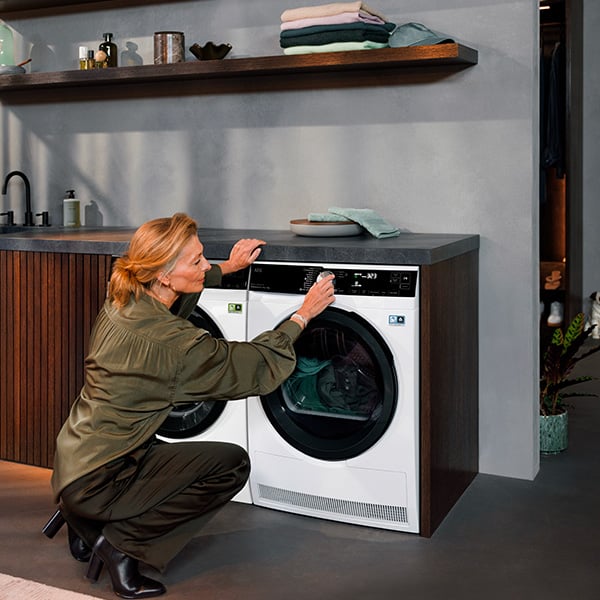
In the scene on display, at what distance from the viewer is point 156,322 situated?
2.52 metres

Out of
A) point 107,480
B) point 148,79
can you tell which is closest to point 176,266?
point 107,480

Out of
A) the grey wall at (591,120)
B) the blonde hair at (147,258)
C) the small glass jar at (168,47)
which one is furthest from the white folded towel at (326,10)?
the grey wall at (591,120)

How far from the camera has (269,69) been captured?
142 inches

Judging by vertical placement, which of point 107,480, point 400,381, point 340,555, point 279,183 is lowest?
point 340,555

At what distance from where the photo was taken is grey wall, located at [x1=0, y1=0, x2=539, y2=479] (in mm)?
3467

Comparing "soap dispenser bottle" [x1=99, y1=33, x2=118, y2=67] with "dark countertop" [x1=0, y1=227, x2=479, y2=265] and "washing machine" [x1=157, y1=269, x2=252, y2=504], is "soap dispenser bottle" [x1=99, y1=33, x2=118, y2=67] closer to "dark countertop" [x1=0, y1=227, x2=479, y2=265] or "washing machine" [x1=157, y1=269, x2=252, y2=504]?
"dark countertop" [x1=0, y1=227, x2=479, y2=265]

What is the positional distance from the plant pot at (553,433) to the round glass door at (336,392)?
108 centimetres

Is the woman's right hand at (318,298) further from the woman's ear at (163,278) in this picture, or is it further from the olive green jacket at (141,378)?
the woman's ear at (163,278)

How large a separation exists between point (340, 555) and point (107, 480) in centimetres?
80

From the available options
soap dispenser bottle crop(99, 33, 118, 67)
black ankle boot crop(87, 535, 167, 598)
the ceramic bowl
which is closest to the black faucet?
soap dispenser bottle crop(99, 33, 118, 67)

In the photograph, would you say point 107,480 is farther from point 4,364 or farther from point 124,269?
point 4,364

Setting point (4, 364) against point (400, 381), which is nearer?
point (400, 381)

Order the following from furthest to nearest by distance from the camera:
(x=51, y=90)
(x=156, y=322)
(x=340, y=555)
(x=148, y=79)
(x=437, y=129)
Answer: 1. (x=51, y=90)
2. (x=148, y=79)
3. (x=437, y=129)
4. (x=340, y=555)
5. (x=156, y=322)

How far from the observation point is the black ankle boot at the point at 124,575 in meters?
2.59
